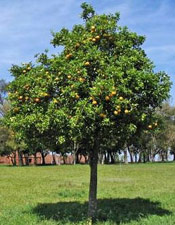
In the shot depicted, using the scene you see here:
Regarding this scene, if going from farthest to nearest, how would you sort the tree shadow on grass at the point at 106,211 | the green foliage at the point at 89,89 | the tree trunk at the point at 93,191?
the tree shadow on grass at the point at 106,211 < the tree trunk at the point at 93,191 < the green foliage at the point at 89,89

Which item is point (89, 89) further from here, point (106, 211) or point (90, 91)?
point (106, 211)

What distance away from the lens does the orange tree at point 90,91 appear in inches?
372

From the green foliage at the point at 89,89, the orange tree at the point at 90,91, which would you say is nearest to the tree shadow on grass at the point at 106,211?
the orange tree at the point at 90,91

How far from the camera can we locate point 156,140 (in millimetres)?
78312

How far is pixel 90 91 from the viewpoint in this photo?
9664 mm

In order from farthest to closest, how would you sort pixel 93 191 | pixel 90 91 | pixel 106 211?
pixel 106 211 → pixel 93 191 → pixel 90 91

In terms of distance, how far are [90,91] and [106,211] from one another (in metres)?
4.88

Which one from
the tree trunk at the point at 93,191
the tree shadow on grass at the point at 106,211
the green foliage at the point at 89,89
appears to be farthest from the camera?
the tree shadow on grass at the point at 106,211

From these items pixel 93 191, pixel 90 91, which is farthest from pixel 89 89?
pixel 93 191

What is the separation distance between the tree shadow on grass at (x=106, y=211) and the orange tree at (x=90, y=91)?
80 cm

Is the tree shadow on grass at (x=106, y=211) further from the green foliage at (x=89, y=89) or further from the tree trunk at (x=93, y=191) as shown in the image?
the green foliage at (x=89, y=89)

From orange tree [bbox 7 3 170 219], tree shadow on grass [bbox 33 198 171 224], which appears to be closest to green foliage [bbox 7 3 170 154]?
orange tree [bbox 7 3 170 219]

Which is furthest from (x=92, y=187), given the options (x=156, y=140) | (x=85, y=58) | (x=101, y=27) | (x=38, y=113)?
(x=156, y=140)

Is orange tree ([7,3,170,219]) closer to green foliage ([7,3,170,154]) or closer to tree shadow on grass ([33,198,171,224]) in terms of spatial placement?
green foliage ([7,3,170,154])
